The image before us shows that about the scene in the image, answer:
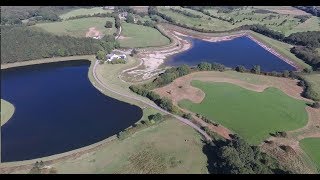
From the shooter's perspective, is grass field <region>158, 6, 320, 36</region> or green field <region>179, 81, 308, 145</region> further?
grass field <region>158, 6, 320, 36</region>

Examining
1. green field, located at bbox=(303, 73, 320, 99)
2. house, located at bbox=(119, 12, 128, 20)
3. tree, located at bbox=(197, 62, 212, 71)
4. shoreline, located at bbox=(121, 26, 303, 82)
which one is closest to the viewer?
green field, located at bbox=(303, 73, 320, 99)

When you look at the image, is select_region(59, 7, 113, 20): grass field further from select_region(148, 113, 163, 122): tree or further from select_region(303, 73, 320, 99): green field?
select_region(148, 113, 163, 122): tree

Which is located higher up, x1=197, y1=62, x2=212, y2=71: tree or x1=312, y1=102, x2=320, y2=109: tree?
x1=312, y1=102, x2=320, y2=109: tree

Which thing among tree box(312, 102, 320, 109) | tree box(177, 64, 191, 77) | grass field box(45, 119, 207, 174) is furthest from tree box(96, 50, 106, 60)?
tree box(312, 102, 320, 109)

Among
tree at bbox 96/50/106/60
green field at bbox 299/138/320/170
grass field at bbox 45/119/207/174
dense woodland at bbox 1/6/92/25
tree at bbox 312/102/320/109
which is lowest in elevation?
dense woodland at bbox 1/6/92/25

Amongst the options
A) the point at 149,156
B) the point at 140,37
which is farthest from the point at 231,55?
the point at 149,156

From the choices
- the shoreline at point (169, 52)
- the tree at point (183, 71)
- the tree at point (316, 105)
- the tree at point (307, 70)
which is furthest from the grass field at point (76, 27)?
the tree at point (316, 105)

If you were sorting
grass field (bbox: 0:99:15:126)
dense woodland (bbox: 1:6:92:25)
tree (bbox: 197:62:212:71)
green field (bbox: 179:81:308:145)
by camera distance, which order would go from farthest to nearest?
dense woodland (bbox: 1:6:92:25) < tree (bbox: 197:62:212:71) < green field (bbox: 179:81:308:145) < grass field (bbox: 0:99:15:126)

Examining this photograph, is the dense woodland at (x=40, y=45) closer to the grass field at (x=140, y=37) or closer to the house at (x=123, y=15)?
the grass field at (x=140, y=37)
